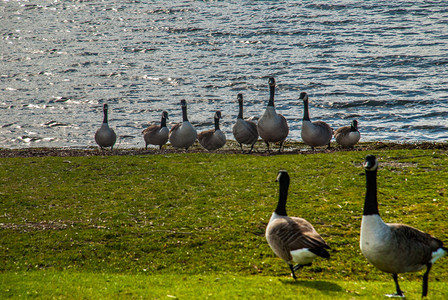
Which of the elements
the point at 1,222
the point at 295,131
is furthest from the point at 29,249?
the point at 295,131

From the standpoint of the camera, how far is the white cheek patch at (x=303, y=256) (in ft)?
30.1

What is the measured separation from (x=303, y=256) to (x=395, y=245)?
1.60m

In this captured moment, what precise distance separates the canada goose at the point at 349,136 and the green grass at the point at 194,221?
3929 millimetres

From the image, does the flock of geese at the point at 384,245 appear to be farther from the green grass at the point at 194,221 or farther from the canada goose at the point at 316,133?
the canada goose at the point at 316,133

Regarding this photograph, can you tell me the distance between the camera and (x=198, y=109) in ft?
138

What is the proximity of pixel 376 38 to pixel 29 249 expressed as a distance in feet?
197

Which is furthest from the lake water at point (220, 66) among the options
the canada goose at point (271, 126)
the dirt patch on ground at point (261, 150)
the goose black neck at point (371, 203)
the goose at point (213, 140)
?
the goose black neck at point (371, 203)

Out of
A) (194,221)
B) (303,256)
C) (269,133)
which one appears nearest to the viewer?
(303,256)

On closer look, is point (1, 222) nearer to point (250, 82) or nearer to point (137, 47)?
point (250, 82)

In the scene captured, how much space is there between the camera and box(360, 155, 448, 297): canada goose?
887 cm

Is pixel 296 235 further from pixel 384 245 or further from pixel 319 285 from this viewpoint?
pixel 384 245

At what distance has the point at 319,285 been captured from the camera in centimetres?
968

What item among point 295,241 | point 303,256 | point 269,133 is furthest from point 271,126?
point 303,256

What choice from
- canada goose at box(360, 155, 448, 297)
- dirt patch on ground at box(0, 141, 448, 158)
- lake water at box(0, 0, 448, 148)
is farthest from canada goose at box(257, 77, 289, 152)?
canada goose at box(360, 155, 448, 297)
